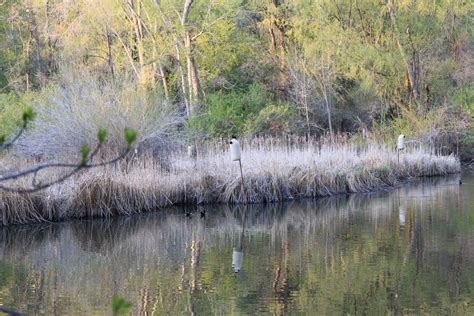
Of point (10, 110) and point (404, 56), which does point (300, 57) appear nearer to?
point (404, 56)

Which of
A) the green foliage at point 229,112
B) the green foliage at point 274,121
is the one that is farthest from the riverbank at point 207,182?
the green foliage at point 274,121

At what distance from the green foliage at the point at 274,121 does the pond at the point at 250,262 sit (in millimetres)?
9747

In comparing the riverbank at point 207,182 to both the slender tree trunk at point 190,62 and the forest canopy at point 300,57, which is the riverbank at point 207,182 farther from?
the slender tree trunk at point 190,62

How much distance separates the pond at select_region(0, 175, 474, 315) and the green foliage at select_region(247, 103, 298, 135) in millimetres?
9747

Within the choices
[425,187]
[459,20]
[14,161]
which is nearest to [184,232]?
[14,161]

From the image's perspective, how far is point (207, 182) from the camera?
17.4 metres

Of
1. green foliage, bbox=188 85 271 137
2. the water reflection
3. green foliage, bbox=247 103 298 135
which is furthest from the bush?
green foliage, bbox=247 103 298 135

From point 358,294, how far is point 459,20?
23.0m

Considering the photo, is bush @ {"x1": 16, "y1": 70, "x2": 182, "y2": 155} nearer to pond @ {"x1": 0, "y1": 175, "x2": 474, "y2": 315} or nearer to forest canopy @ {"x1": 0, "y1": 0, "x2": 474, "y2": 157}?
pond @ {"x1": 0, "y1": 175, "x2": 474, "y2": 315}

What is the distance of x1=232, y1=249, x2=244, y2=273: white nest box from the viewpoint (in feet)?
32.8

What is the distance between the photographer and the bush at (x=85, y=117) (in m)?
16.6

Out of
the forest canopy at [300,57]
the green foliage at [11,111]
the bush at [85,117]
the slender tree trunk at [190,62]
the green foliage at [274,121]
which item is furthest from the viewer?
the forest canopy at [300,57]

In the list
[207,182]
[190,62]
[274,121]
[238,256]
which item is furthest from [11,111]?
[238,256]

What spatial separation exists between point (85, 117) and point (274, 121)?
1092 centimetres
